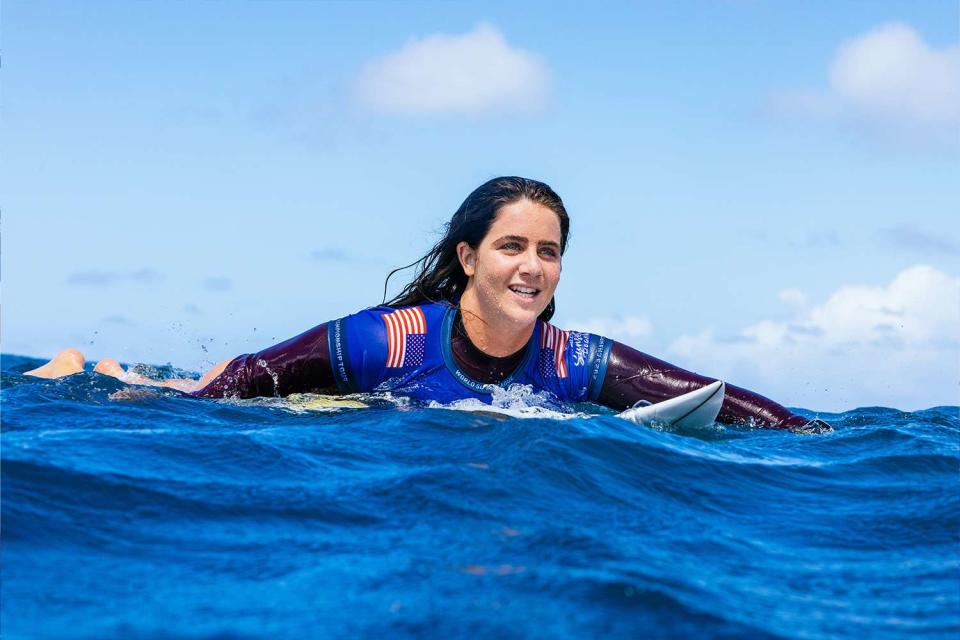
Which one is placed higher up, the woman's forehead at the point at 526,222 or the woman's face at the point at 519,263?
the woman's forehead at the point at 526,222

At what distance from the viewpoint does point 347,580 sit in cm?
319

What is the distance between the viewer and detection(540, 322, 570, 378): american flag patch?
22.9ft

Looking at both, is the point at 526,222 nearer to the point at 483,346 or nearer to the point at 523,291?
the point at 523,291

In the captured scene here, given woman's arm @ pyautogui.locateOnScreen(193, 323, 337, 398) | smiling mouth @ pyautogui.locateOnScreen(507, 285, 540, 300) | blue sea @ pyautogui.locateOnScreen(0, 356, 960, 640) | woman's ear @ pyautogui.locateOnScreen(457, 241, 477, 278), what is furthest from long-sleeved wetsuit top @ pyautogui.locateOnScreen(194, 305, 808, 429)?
blue sea @ pyautogui.locateOnScreen(0, 356, 960, 640)

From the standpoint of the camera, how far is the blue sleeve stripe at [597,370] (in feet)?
23.1

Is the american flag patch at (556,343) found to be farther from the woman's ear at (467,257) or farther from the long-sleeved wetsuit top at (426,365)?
the woman's ear at (467,257)

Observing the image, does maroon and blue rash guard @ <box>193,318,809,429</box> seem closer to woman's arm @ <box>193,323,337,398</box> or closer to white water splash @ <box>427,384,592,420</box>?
woman's arm @ <box>193,323,337,398</box>

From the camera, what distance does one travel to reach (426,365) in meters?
6.75

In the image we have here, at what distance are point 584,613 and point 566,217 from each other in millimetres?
4356

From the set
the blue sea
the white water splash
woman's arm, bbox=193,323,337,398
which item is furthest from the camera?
woman's arm, bbox=193,323,337,398

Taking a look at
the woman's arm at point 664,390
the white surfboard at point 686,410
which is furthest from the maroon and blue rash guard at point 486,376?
the white surfboard at point 686,410

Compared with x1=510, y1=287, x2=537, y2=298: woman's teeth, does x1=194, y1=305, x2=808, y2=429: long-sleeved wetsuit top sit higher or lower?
lower

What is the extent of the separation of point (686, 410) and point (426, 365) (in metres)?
1.75

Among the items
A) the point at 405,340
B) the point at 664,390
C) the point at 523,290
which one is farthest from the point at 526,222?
the point at 664,390
